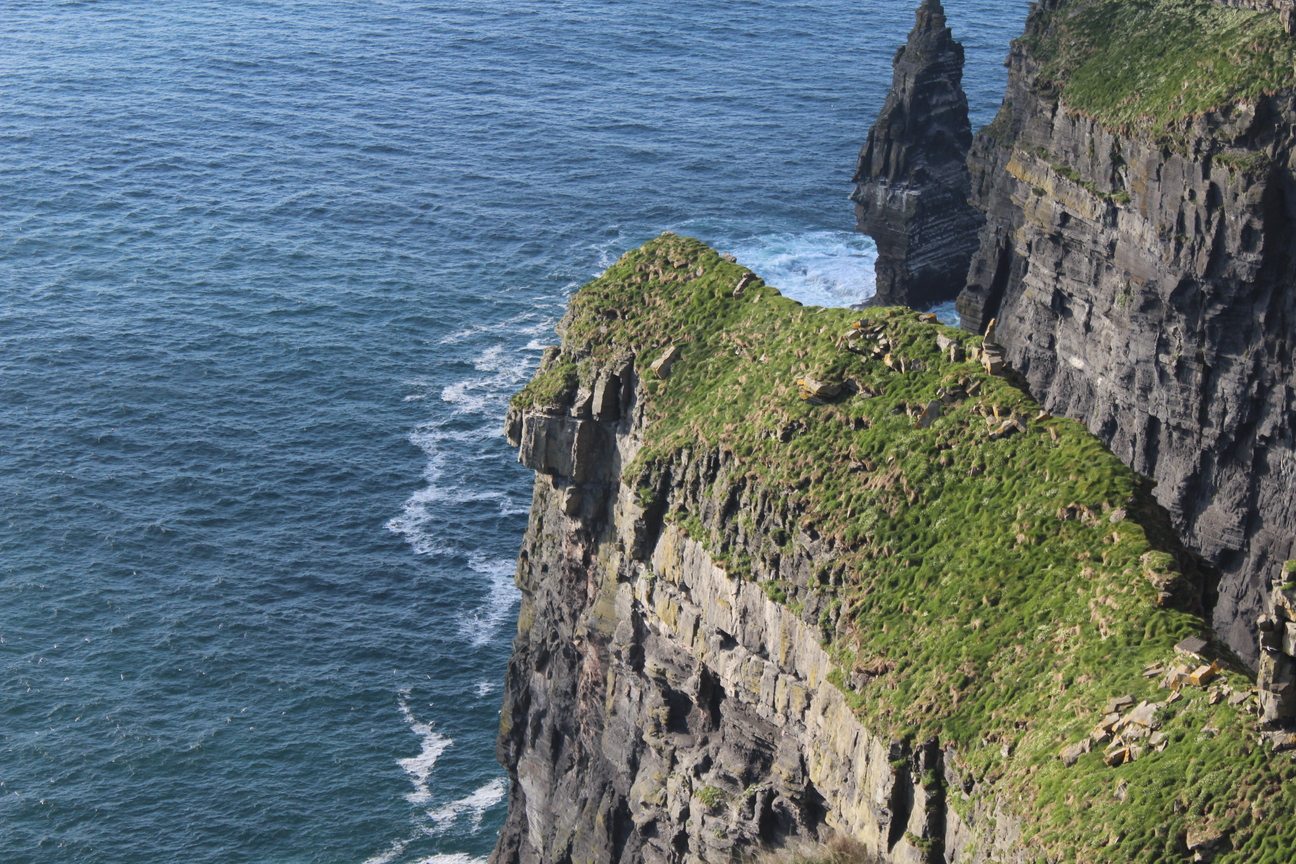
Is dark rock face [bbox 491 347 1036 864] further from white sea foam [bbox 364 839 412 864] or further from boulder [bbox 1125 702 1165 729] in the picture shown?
white sea foam [bbox 364 839 412 864]

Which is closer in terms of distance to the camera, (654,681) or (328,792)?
(654,681)

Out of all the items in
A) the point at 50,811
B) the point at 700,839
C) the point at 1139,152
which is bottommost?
the point at 50,811

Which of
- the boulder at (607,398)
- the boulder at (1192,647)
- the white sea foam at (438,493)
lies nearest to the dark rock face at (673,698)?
the boulder at (607,398)

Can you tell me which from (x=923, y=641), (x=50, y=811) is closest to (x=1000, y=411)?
(x=923, y=641)

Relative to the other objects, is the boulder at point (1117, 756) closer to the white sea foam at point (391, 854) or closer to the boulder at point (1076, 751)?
the boulder at point (1076, 751)

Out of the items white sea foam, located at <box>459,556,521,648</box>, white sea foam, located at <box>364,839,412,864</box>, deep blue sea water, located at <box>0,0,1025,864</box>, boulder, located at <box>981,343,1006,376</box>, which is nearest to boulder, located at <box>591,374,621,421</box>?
boulder, located at <box>981,343,1006,376</box>

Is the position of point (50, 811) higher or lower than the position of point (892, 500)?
lower

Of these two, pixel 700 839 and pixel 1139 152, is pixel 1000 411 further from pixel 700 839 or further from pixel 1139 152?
pixel 1139 152
